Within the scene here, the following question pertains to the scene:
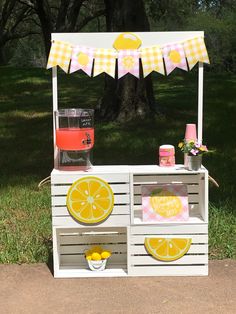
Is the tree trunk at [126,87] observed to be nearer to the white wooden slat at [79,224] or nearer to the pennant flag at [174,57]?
the pennant flag at [174,57]

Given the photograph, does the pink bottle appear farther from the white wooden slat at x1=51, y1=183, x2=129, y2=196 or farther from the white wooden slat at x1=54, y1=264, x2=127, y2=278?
the white wooden slat at x1=54, y1=264, x2=127, y2=278

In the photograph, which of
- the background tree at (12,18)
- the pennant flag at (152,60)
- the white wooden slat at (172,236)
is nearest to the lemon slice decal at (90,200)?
the white wooden slat at (172,236)

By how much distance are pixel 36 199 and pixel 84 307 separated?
9.10ft

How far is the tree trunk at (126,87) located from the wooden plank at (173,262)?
6512mm

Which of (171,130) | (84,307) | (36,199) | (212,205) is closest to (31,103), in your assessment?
(171,130)

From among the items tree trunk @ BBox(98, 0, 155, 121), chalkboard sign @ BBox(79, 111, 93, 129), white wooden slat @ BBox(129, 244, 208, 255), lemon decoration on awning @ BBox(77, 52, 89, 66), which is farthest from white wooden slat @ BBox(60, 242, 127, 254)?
tree trunk @ BBox(98, 0, 155, 121)

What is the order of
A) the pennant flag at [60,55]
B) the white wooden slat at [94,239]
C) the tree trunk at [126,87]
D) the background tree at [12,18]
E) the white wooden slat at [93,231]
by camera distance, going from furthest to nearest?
1. the background tree at [12,18]
2. the tree trunk at [126,87]
3. the white wooden slat at [94,239]
4. the white wooden slat at [93,231]
5. the pennant flag at [60,55]

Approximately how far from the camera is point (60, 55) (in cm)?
436

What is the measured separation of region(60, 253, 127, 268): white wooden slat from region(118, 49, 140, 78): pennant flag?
1.58 m

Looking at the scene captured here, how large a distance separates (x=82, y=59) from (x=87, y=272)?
1786 millimetres

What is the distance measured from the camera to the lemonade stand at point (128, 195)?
4246mm

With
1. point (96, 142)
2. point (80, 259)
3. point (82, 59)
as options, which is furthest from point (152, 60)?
point (96, 142)

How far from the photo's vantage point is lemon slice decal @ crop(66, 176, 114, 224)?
423cm

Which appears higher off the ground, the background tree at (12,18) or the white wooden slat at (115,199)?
the background tree at (12,18)
